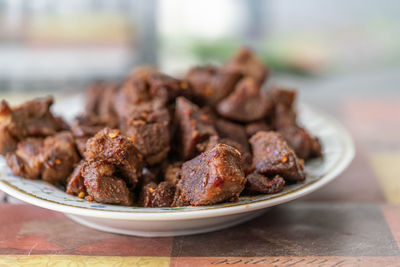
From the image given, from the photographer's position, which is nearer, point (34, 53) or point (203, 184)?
point (203, 184)

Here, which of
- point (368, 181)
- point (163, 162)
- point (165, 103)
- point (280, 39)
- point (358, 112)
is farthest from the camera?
point (280, 39)

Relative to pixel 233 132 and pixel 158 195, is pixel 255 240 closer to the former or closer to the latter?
pixel 158 195

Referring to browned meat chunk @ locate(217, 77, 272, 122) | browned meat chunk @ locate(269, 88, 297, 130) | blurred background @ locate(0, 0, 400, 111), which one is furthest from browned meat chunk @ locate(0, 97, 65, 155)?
blurred background @ locate(0, 0, 400, 111)

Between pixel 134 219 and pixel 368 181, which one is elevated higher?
pixel 134 219

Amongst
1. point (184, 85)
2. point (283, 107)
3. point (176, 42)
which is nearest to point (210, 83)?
point (184, 85)

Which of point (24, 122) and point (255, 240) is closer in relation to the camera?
point (255, 240)

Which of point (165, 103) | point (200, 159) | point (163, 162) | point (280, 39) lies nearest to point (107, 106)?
point (165, 103)

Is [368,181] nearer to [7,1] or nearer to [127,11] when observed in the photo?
[127,11]
